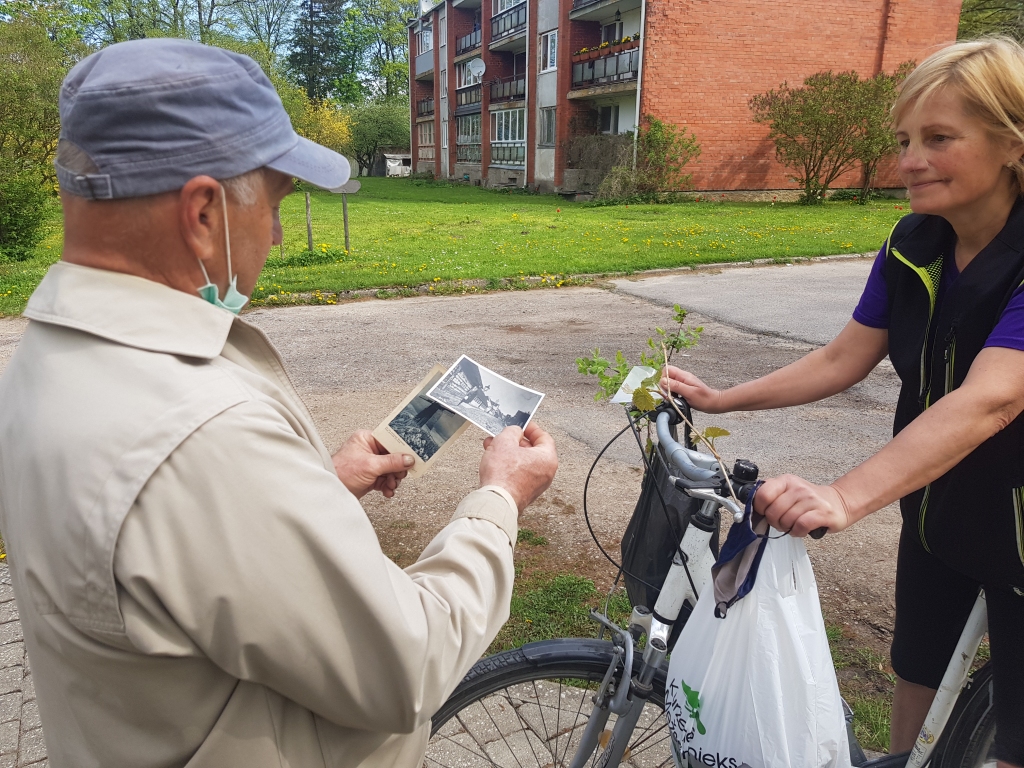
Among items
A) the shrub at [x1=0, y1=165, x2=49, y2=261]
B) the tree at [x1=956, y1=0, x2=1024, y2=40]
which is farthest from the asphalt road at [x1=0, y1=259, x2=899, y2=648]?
the tree at [x1=956, y1=0, x2=1024, y2=40]

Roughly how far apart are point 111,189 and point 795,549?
1.43 metres

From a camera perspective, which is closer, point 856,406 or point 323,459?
point 323,459

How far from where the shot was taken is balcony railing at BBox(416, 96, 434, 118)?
4603 cm

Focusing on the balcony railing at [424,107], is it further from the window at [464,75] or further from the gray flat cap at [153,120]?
the gray flat cap at [153,120]

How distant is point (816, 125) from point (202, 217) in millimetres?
24121

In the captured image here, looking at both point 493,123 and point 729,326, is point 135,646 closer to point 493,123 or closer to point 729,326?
point 729,326

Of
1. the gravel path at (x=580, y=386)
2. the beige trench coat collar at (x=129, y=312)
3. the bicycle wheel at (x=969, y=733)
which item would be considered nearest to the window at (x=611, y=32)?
the gravel path at (x=580, y=386)

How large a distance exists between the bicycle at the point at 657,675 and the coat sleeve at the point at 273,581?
75cm

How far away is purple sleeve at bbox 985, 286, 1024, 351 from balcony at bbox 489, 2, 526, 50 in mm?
33655

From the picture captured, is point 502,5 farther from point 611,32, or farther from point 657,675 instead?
point 657,675

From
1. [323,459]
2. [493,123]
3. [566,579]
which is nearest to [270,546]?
[323,459]

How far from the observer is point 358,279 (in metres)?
10.7

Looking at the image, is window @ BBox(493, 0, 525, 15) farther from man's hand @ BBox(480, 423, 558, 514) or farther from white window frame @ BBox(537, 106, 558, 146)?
man's hand @ BBox(480, 423, 558, 514)

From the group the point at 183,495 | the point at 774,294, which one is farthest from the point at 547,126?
the point at 183,495
